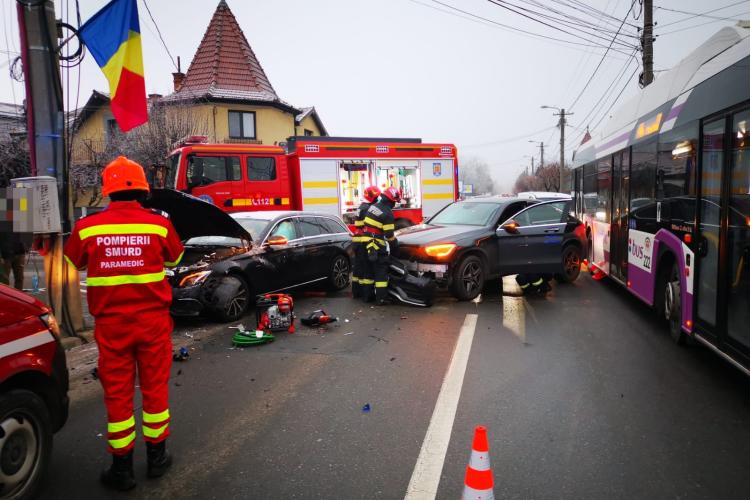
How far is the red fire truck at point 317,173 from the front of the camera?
13.1m

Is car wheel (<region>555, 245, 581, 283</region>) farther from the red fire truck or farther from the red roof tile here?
the red roof tile

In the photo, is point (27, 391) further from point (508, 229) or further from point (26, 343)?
point (508, 229)

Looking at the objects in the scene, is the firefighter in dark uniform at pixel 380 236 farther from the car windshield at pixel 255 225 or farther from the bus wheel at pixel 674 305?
the bus wheel at pixel 674 305

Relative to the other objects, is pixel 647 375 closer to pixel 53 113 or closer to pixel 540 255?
pixel 540 255

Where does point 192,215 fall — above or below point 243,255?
above

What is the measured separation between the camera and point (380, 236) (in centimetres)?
847

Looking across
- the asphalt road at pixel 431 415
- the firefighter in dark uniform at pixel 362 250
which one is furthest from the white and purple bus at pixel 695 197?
the firefighter in dark uniform at pixel 362 250

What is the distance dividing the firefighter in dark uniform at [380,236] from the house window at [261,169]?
613 cm

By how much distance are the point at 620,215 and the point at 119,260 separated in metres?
7.60

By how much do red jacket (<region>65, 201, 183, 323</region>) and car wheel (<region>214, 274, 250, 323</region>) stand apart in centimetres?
394

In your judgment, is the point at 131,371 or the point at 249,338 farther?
the point at 249,338

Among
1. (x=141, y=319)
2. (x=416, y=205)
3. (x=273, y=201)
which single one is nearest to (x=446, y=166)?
(x=416, y=205)

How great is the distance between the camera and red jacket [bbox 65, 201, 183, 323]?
3240 millimetres

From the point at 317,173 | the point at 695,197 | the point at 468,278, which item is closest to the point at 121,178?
the point at 695,197
